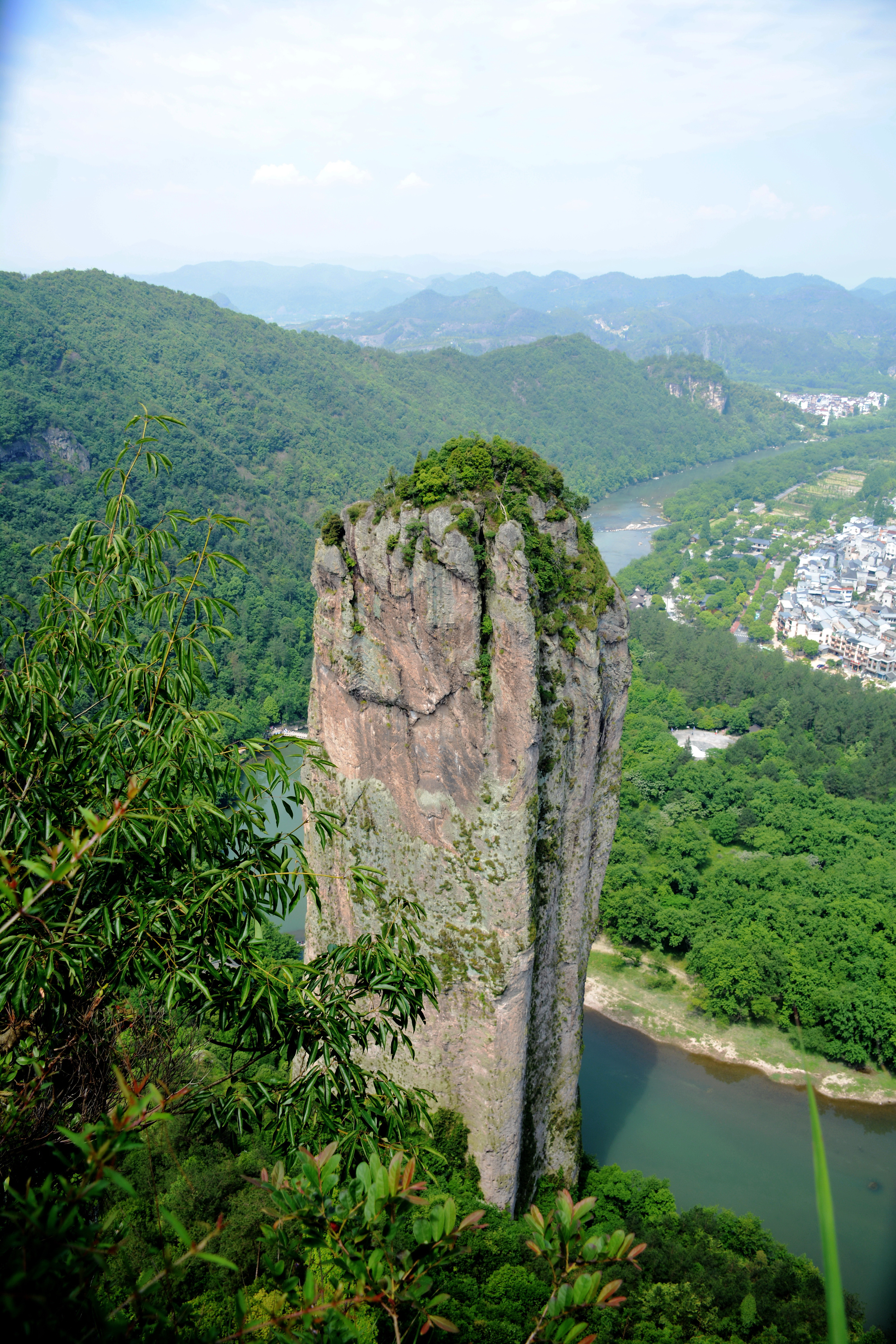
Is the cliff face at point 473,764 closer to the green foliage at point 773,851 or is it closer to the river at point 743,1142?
the river at point 743,1142

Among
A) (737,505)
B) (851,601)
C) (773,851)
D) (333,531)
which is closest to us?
(333,531)

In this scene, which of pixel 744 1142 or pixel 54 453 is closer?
pixel 744 1142

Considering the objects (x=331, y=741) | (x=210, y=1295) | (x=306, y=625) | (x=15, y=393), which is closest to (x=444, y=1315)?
(x=210, y=1295)

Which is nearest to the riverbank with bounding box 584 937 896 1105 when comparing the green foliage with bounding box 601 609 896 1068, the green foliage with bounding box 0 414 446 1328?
the green foliage with bounding box 601 609 896 1068

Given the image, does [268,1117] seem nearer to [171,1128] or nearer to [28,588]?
[171,1128]

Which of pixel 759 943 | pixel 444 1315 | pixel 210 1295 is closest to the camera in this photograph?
pixel 210 1295

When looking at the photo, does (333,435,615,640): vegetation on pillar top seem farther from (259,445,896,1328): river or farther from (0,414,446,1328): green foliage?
(259,445,896,1328): river

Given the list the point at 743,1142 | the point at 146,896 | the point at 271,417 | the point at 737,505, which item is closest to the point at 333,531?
the point at 146,896

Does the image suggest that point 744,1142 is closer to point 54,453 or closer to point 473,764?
point 473,764
